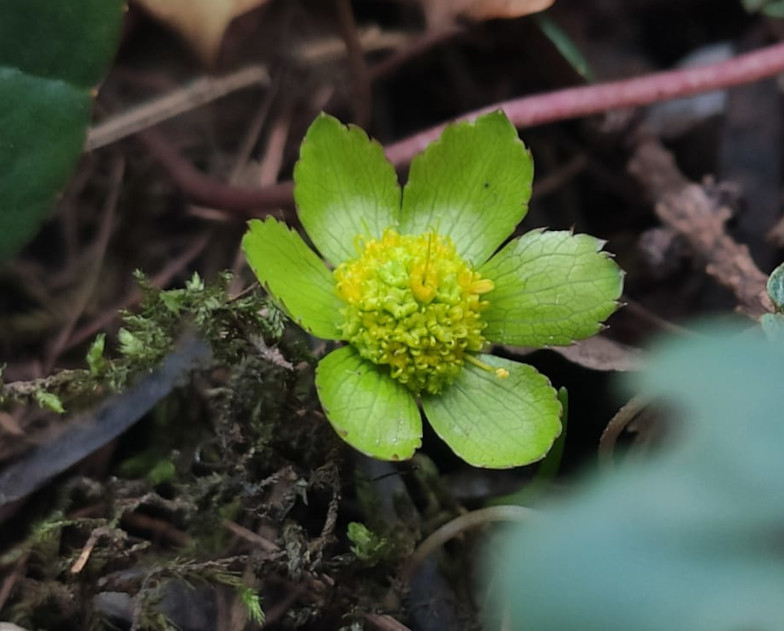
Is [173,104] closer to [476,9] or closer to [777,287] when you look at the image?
[476,9]

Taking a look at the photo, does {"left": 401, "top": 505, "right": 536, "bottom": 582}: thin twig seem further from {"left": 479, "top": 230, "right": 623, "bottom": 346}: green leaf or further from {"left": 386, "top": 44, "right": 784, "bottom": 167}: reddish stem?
{"left": 386, "top": 44, "right": 784, "bottom": 167}: reddish stem

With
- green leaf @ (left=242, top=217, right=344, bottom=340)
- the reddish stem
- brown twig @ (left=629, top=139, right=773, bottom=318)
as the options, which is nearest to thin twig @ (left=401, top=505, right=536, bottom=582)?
green leaf @ (left=242, top=217, right=344, bottom=340)

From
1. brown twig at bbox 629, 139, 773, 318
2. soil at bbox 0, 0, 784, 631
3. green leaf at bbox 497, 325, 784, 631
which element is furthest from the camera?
brown twig at bbox 629, 139, 773, 318

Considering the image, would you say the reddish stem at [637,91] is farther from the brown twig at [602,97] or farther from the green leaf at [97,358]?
the green leaf at [97,358]

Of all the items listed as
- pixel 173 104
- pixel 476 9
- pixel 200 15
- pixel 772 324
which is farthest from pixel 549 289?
pixel 173 104

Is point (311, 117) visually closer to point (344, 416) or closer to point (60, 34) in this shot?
point (60, 34)

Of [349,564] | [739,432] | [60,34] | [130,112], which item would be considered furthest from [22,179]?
[739,432]

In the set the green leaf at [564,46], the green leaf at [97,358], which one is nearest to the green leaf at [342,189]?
the green leaf at [97,358]
